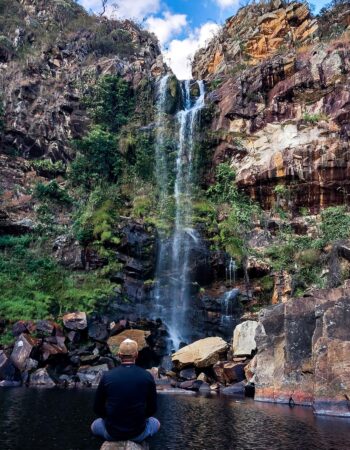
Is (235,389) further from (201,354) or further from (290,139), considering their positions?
(290,139)

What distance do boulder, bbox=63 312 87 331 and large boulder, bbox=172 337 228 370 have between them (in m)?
5.63

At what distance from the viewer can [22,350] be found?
22844 millimetres

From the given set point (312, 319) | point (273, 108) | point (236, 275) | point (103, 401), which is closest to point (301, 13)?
point (273, 108)

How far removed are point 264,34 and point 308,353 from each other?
4035 centimetres

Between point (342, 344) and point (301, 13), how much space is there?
42527mm

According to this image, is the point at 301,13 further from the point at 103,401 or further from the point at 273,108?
the point at 103,401

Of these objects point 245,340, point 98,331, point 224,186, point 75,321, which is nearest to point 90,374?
point 98,331

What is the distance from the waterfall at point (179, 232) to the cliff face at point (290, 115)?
8.56 ft

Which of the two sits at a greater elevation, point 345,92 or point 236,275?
point 345,92

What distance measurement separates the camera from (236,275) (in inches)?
1252

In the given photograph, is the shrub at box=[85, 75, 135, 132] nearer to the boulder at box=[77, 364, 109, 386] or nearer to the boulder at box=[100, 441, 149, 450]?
the boulder at box=[77, 364, 109, 386]

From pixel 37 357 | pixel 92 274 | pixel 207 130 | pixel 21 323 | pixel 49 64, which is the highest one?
pixel 49 64

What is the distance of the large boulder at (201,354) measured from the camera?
2317cm

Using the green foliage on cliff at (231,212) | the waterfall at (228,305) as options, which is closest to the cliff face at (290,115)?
the green foliage on cliff at (231,212)
